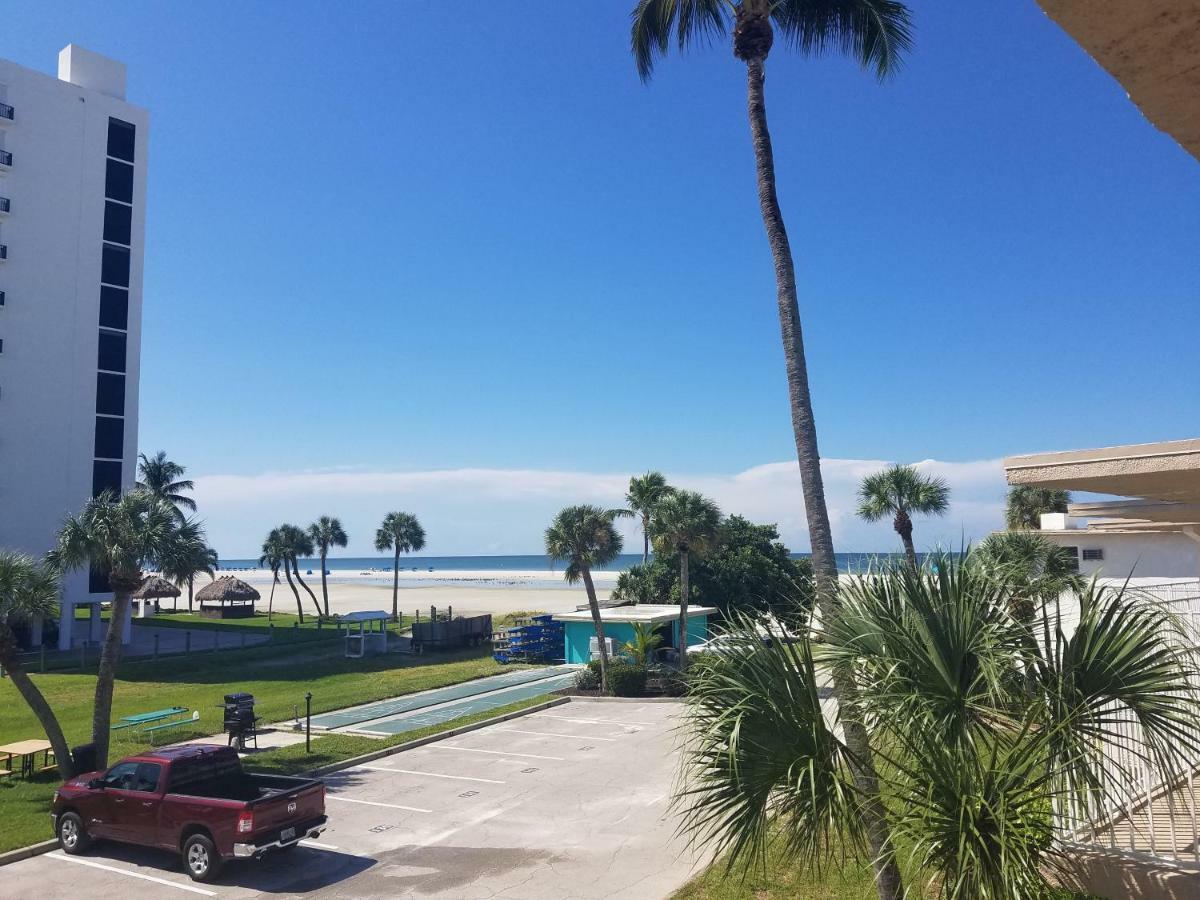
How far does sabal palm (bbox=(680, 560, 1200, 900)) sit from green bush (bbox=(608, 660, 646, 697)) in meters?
23.3

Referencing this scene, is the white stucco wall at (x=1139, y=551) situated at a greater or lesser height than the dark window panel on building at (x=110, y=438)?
lesser

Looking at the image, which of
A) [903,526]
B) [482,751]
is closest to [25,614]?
[482,751]

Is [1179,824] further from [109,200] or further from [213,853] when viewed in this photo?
[109,200]

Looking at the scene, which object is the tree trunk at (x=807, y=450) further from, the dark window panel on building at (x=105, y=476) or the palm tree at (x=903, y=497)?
the dark window panel on building at (x=105, y=476)

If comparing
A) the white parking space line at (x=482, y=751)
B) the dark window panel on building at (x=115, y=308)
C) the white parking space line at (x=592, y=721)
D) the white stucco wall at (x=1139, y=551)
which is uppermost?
the dark window panel on building at (x=115, y=308)

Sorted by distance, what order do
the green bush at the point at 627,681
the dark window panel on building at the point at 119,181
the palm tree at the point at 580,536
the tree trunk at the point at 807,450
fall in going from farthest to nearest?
1. the dark window panel on building at the point at 119,181
2. the palm tree at the point at 580,536
3. the green bush at the point at 627,681
4. the tree trunk at the point at 807,450

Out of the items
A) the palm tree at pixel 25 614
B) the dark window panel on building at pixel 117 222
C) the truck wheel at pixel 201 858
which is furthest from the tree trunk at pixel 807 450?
the dark window panel on building at pixel 117 222

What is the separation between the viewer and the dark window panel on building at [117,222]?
53.2m

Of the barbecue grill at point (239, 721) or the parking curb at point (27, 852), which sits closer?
the parking curb at point (27, 852)

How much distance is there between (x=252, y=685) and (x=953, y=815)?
32981 millimetres

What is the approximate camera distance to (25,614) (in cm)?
1748

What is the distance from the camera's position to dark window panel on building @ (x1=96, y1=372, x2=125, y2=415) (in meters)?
52.1

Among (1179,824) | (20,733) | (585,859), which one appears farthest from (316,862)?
(20,733)

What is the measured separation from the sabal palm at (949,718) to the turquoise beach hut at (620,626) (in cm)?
2880
